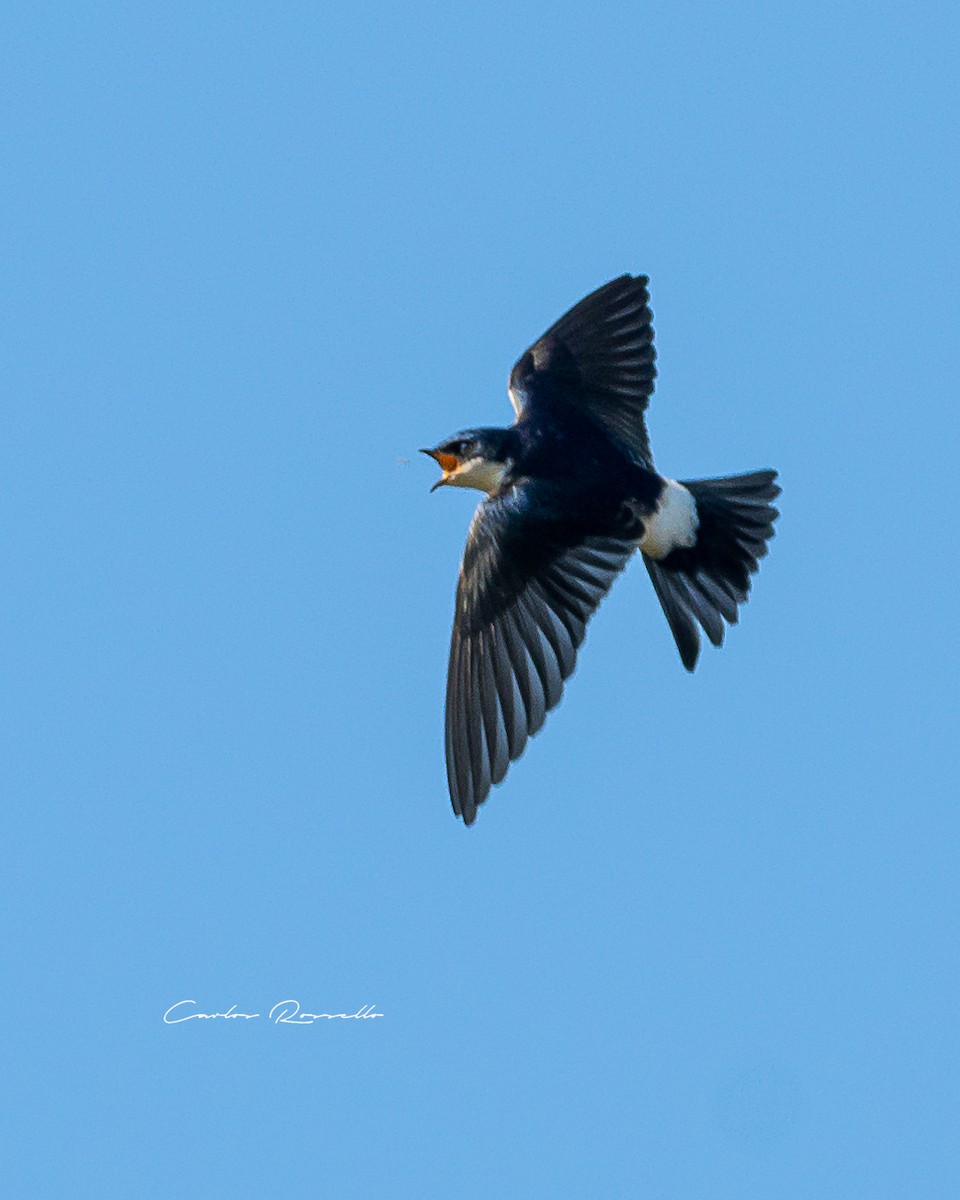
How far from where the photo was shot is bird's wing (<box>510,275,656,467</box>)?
7.04 metres

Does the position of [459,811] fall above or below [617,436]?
below

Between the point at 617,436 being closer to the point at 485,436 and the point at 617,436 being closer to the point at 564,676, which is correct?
the point at 485,436

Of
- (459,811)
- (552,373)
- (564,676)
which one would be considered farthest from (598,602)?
(552,373)

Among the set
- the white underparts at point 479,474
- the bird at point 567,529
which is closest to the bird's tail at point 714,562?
the bird at point 567,529

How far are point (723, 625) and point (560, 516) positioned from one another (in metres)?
0.72

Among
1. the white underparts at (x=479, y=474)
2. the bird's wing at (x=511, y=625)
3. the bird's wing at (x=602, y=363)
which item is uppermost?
the bird's wing at (x=602, y=363)

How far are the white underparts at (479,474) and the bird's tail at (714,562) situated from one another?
56 cm

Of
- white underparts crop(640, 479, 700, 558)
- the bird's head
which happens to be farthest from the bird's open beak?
white underparts crop(640, 479, 700, 558)

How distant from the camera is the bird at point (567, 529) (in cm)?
603

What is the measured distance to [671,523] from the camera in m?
6.61

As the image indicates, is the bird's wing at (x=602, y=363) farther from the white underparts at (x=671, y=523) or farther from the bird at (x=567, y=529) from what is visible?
the white underparts at (x=671, y=523)

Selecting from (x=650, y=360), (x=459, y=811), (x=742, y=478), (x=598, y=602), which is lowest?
(x=459, y=811)

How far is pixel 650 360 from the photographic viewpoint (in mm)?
7160

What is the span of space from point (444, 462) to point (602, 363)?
735mm
